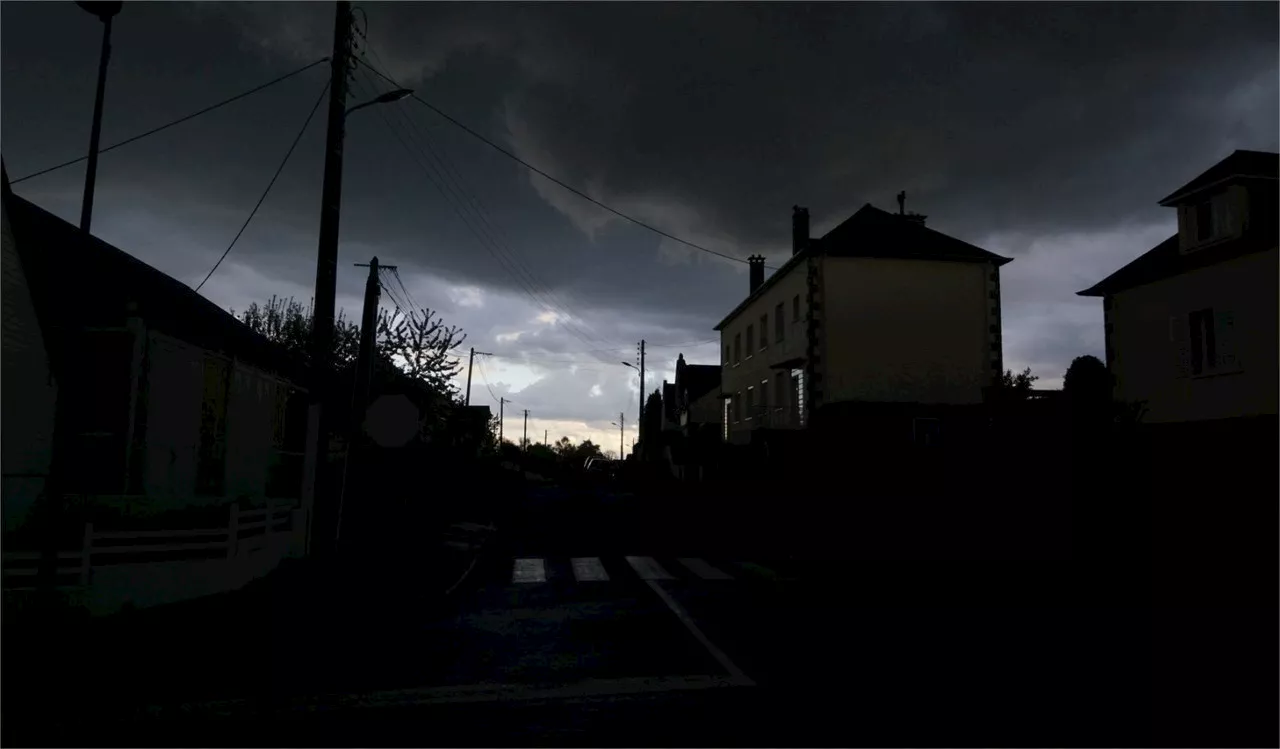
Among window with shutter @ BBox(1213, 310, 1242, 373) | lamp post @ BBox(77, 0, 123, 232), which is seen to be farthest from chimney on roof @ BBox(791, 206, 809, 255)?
lamp post @ BBox(77, 0, 123, 232)

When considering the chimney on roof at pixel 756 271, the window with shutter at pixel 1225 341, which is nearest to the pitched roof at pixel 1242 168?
the window with shutter at pixel 1225 341

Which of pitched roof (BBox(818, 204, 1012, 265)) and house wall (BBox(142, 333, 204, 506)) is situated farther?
pitched roof (BBox(818, 204, 1012, 265))

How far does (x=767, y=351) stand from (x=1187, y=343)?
1995 centimetres

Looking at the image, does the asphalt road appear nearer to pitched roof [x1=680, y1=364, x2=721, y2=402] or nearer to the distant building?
the distant building

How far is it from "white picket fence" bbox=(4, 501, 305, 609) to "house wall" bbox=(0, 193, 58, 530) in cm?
109

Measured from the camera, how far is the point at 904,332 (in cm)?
3334

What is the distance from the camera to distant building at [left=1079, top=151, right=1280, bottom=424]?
19.0 metres

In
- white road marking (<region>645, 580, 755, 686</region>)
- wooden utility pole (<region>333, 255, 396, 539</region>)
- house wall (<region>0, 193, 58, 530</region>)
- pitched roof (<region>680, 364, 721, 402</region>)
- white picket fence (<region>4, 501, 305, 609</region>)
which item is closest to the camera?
white road marking (<region>645, 580, 755, 686</region>)

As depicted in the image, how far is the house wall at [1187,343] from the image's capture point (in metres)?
18.8

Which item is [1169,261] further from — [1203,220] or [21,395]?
[21,395]

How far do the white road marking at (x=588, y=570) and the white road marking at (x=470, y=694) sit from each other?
27.4 feet

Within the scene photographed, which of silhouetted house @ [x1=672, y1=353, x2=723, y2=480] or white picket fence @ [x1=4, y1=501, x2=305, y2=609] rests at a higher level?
silhouetted house @ [x1=672, y1=353, x2=723, y2=480]

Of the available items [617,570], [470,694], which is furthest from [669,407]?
[470,694]

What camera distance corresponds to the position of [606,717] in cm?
638
